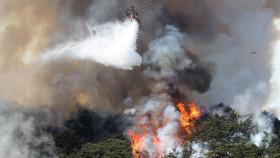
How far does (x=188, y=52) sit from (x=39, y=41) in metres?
20.6

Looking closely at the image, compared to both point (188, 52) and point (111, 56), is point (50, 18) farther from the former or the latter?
point (188, 52)

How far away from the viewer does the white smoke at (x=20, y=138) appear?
65125mm

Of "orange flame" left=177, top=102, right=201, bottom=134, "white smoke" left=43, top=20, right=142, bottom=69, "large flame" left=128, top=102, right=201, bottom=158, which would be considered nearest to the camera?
"large flame" left=128, top=102, right=201, bottom=158

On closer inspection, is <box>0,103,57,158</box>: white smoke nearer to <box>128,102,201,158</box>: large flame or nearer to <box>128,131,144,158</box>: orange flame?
<box>128,131,144,158</box>: orange flame

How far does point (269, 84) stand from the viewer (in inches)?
3457

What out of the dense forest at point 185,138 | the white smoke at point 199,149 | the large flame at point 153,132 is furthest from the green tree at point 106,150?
the white smoke at point 199,149

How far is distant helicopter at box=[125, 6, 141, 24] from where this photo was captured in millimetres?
70375

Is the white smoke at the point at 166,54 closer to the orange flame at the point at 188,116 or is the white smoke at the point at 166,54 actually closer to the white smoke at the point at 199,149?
the orange flame at the point at 188,116

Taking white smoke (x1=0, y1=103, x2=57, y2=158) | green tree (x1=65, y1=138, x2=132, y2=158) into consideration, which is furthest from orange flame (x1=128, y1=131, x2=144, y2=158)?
white smoke (x1=0, y1=103, x2=57, y2=158)

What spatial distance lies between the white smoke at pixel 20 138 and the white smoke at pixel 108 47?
9.03 meters

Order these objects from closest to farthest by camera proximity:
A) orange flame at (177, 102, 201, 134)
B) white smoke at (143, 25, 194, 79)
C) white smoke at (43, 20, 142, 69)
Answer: white smoke at (43, 20, 142, 69), white smoke at (143, 25, 194, 79), orange flame at (177, 102, 201, 134)

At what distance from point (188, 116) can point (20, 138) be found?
78.7 ft

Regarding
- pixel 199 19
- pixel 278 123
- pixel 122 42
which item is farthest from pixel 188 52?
pixel 278 123

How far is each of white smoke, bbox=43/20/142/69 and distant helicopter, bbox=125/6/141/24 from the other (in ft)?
1.90
